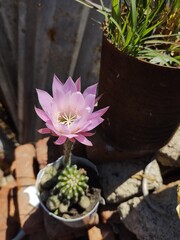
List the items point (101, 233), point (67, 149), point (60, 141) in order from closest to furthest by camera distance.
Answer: point (60, 141), point (67, 149), point (101, 233)

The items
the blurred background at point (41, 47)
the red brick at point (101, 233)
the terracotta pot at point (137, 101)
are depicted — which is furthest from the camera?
the blurred background at point (41, 47)

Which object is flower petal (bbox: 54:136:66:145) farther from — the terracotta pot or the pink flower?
the terracotta pot

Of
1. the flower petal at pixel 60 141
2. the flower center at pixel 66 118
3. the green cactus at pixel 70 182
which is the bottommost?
the green cactus at pixel 70 182

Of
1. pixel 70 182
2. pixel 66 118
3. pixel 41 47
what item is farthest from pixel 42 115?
pixel 41 47

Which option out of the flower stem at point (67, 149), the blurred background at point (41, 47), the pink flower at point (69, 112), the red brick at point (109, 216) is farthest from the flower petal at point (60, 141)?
the blurred background at point (41, 47)

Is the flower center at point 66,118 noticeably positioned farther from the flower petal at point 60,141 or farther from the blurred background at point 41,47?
the blurred background at point 41,47

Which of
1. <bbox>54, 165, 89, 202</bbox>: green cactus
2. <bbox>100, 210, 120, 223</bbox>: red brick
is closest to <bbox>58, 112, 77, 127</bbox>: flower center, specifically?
<bbox>54, 165, 89, 202</bbox>: green cactus

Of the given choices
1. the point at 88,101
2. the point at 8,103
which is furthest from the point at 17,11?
the point at 88,101

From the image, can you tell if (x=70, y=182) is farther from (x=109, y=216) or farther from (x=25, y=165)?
(x=25, y=165)
